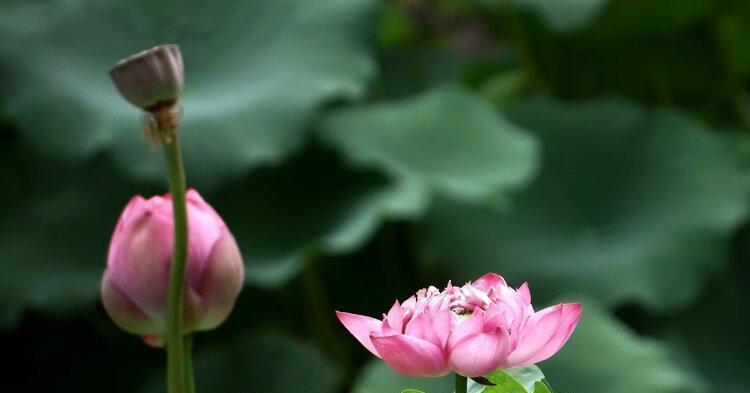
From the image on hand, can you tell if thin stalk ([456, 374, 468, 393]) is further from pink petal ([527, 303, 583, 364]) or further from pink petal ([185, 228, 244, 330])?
pink petal ([185, 228, 244, 330])

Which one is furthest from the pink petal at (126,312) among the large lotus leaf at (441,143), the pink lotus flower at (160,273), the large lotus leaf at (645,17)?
the large lotus leaf at (645,17)

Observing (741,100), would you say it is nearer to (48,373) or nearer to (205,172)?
(205,172)

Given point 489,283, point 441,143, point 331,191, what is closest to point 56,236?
point 331,191

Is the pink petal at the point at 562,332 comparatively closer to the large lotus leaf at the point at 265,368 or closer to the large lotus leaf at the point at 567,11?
the large lotus leaf at the point at 265,368

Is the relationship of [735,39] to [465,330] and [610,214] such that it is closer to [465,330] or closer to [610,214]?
[610,214]

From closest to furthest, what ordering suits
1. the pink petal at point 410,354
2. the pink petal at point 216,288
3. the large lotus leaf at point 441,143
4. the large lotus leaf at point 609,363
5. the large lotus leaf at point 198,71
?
the pink petal at point 410,354
the pink petal at point 216,288
the large lotus leaf at point 609,363
the large lotus leaf at point 198,71
the large lotus leaf at point 441,143

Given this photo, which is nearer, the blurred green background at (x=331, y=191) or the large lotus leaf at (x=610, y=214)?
the blurred green background at (x=331, y=191)

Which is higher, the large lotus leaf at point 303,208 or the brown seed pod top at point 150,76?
the brown seed pod top at point 150,76
